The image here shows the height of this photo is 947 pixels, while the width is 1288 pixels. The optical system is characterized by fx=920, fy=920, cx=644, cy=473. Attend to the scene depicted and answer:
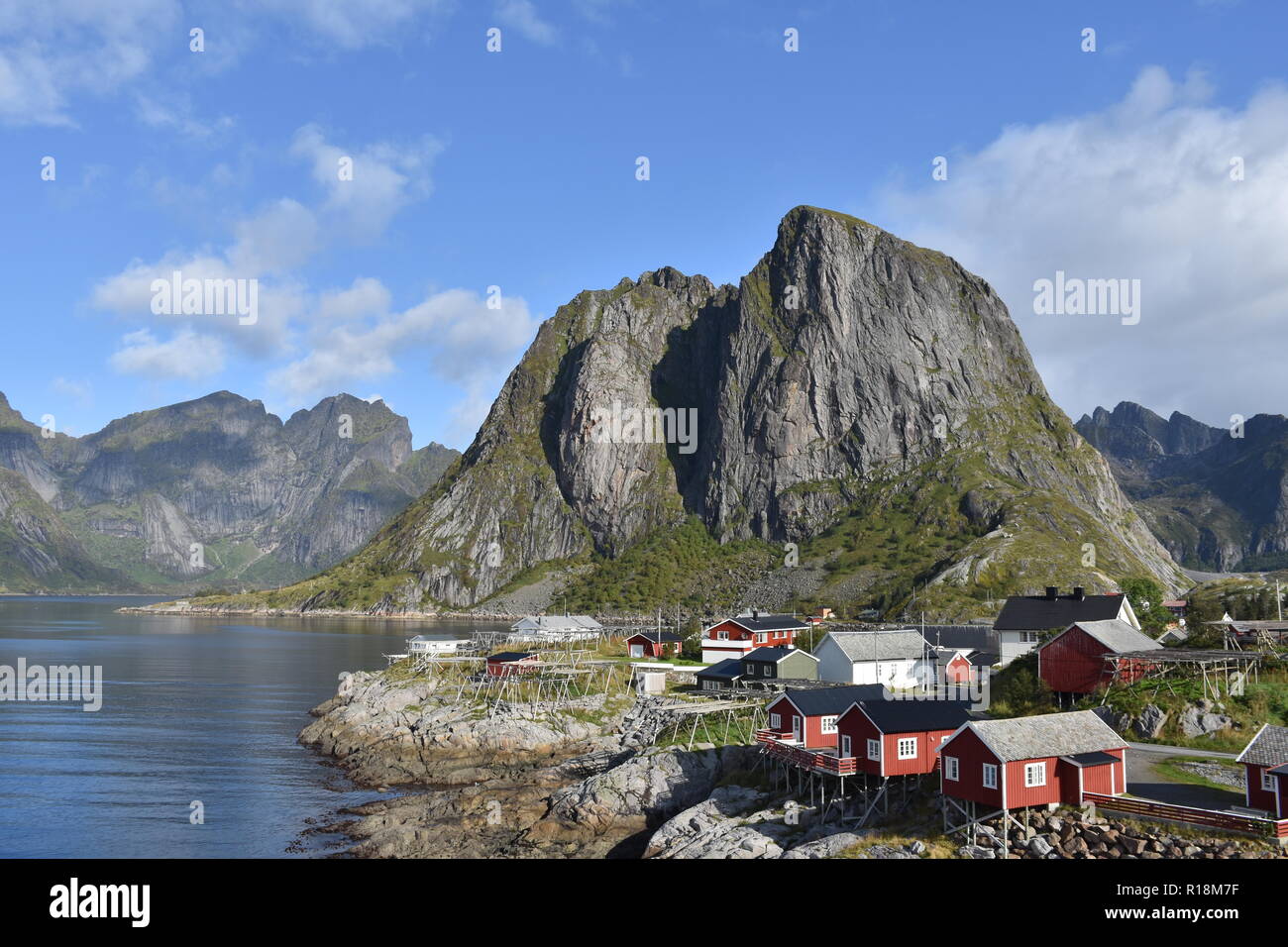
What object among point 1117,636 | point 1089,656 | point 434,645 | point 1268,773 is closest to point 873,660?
point 1089,656

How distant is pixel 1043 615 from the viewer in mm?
78750

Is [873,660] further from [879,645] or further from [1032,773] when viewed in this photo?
[1032,773]

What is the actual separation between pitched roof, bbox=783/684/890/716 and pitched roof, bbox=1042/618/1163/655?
509 inches

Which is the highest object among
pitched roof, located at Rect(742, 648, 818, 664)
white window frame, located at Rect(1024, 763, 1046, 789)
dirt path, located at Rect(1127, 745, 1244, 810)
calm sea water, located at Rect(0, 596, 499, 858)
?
white window frame, located at Rect(1024, 763, 1046, 789)

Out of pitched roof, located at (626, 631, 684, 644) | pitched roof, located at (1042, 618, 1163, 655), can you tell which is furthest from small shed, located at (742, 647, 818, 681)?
pitched roof, located at (626, 631, 684, 644)

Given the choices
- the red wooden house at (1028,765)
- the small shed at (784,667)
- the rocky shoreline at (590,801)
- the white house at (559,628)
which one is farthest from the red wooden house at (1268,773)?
the white house at (559,628)

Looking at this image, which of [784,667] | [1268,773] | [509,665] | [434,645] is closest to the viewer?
[1268,773]

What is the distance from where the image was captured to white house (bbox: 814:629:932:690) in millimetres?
72000

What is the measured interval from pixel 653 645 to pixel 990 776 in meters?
66.3

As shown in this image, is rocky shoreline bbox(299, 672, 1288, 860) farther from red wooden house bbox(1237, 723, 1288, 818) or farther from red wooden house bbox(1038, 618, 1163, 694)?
red wooden house bbox(1038, 618, 1163, 694)

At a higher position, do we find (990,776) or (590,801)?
(990,776)

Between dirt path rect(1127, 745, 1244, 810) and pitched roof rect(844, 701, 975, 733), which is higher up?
pitched roof rect(844, 701, 975, 733)
